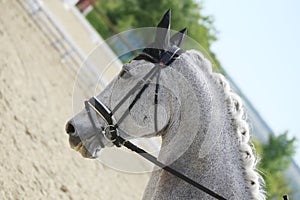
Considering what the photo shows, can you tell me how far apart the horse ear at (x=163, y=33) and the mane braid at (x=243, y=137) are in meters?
0.28

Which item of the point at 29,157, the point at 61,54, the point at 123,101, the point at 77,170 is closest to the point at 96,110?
the point at 123,101

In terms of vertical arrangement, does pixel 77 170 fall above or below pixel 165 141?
below

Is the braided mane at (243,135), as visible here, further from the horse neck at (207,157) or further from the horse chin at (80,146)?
the horse chin at (80,146)

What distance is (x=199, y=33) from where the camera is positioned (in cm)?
2930

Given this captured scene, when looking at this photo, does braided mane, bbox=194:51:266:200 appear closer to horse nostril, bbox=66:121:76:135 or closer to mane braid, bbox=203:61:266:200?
mane braid, bbox=203:61:266:200

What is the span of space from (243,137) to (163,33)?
0.72m

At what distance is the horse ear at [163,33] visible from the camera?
2.97 metres

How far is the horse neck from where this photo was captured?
278cm

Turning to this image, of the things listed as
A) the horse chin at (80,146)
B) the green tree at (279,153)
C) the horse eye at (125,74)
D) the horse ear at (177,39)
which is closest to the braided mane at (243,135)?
the horse ear at (177,39)

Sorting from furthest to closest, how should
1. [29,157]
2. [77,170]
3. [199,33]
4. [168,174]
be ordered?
[199,33] → [77,170] → [29,157] → [168,174]

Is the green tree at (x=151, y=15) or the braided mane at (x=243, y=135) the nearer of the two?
the braided mane at (x=243, y=135)

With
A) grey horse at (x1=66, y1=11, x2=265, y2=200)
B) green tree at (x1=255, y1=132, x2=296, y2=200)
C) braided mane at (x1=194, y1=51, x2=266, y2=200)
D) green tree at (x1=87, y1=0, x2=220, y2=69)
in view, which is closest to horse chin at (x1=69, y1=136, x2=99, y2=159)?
grey horse at (x1=66, y1=11, x2=265, y2=200)

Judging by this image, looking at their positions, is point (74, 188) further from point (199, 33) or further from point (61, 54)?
point (199, 33)

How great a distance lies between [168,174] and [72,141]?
1.93ft
